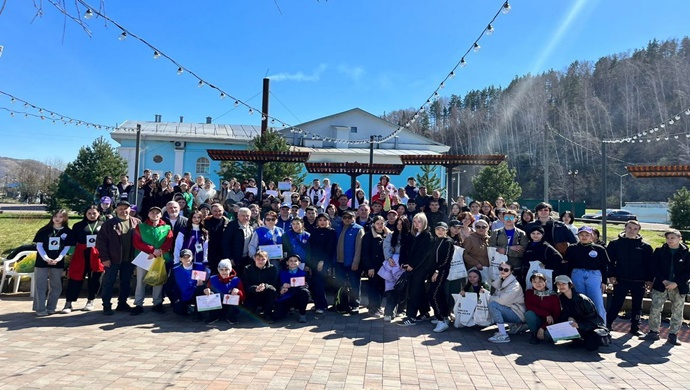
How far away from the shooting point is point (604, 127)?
6812 centimetres

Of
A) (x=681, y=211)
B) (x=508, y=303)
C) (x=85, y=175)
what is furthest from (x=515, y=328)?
(x=85, y=175)

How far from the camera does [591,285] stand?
6.32 meters

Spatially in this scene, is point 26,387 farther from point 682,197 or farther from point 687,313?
point 682,197

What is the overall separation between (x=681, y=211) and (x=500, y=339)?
19152 millimetres

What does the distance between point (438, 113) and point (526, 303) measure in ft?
250

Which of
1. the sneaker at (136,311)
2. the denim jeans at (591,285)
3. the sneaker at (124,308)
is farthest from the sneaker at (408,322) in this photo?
the sneaker at (124,308)

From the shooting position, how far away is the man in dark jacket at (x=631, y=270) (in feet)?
21.3

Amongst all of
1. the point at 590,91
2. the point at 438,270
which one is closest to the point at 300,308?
the point at 438,270

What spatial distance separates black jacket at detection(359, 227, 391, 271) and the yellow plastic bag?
3.33m

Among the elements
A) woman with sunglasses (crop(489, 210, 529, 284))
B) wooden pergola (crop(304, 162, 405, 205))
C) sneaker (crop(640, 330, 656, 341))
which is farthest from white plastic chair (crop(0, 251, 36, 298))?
sneaker (crop(640, 330, 656, 341))

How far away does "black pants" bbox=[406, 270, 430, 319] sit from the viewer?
271 inches

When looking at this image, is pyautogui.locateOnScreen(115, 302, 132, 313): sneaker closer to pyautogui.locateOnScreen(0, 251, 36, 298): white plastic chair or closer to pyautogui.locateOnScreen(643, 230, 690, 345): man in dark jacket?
pyautogui.locateOnScreen(0, 251, 36, 298): white plastic chair

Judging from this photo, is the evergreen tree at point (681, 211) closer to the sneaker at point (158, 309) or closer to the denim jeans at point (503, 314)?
the denim jeans at point (503, 314)

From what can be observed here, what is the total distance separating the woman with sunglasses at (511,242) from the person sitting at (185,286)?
470 centimetres
